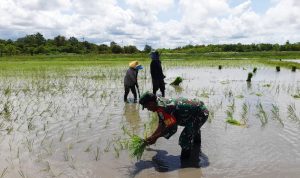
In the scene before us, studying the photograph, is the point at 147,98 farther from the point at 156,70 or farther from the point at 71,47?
the point at 71,47

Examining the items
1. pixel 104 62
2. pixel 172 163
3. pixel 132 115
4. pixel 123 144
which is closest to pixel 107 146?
pixel 123 144

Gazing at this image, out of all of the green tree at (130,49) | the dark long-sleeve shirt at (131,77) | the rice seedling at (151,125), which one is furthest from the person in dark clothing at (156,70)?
the green tree at (130,49)

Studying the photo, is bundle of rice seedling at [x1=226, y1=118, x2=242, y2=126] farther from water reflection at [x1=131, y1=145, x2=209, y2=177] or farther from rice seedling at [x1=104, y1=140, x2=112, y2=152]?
rice seedling at [x1=104, y1=140, x2=112, y2=152]

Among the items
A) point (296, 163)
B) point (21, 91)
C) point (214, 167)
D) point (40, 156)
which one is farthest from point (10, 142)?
point (21, 91)

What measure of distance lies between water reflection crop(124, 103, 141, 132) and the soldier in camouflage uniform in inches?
86.6

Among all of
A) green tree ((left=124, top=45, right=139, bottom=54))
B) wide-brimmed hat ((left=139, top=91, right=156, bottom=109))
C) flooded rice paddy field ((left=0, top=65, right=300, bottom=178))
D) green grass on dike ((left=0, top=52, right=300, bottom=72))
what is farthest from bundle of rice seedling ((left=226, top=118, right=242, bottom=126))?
green tree ((left=124, top=45, right=139, bottom=54))

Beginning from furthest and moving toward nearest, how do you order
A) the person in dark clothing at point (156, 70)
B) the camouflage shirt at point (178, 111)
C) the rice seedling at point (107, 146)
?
the person in dark clothing at point (156, 70), the rice seedling at point (107, 146), the camouflage shirt at point (178, 111)

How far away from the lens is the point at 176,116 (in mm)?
4914

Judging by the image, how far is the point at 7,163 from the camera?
5.08 metres

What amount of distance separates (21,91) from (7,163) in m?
8.43

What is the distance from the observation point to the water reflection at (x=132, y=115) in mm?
7453

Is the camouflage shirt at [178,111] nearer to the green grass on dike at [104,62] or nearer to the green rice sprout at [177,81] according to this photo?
Answer: the green rice sprout at [177,81]

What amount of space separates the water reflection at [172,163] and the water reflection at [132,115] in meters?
1.84

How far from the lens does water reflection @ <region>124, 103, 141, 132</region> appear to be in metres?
7.45
